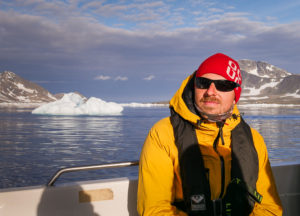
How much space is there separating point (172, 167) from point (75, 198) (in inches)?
33.8

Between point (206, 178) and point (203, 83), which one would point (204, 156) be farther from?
point (203, 83)

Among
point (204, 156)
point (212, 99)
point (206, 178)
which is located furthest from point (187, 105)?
point (206, 178)

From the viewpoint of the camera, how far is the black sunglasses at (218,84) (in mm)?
1550

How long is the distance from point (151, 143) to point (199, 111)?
0.31 meters

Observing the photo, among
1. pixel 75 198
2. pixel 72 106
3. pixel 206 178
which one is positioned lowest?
pixel 72 106

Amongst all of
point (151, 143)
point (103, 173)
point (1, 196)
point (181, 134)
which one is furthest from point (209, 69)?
point (103, 173)

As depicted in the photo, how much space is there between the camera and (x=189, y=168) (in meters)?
1.46

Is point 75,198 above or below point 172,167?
below

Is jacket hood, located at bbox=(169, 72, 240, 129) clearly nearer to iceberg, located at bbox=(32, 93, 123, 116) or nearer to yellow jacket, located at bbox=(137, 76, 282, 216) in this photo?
yellow jacket, located at bbox=(137, 76, 282, 216)

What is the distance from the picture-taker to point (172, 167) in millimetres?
1484

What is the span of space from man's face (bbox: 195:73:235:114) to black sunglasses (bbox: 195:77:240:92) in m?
0.02

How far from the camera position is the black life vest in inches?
56.6

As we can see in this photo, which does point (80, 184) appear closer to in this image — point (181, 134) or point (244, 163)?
point (181, 134)

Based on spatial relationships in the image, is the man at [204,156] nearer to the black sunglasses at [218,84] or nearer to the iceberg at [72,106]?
the black sunglasses at [218,84]
